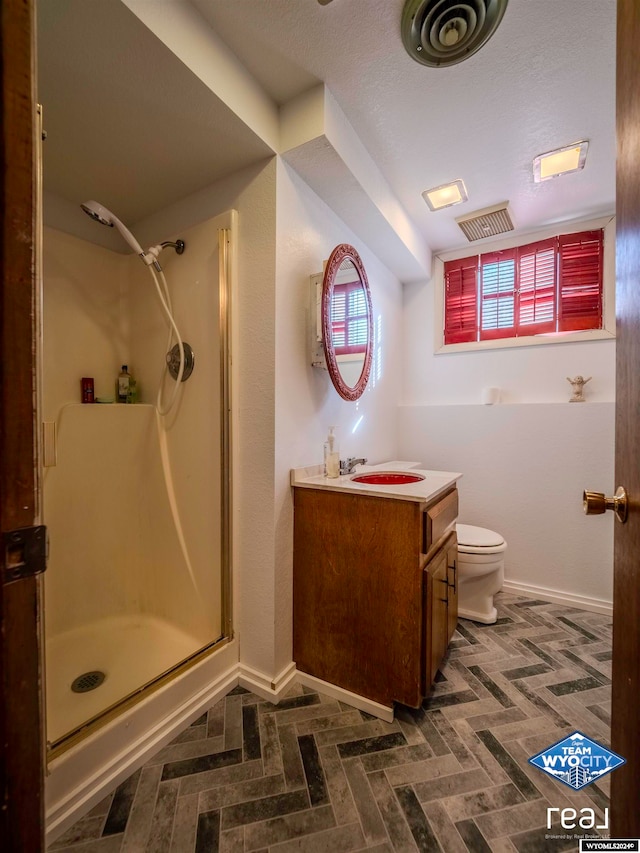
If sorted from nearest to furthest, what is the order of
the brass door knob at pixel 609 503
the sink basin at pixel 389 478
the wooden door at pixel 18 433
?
the wooden door at pixel 18 433
the brass door knob at pixel 609 503
the sink basin at pixel 389 478

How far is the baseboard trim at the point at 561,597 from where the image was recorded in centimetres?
201

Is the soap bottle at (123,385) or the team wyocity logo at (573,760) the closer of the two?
the team wyocity logo at (573,760)

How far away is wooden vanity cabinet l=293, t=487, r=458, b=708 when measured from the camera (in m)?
1.24

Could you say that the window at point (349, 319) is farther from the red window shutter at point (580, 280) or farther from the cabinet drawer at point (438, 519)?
the red window shutter at point (580, 280)

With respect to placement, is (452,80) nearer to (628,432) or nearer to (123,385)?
(628,432)

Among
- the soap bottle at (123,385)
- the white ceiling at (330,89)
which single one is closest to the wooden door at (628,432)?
the white ceiling at (330,89)

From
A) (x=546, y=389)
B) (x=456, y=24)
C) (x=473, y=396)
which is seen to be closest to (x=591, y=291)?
(x=546, y=389)

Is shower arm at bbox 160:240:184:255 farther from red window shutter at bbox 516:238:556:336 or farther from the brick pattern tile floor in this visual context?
red window shutter at bbox 516:238:556:336

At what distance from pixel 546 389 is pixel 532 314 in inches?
20.9

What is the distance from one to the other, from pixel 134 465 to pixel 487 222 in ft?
8.66

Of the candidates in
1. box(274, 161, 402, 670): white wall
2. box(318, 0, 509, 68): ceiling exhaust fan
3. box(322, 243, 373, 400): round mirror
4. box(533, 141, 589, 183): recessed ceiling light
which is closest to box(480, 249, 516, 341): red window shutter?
box(533, 141, 589, 183): recessed ceiling light

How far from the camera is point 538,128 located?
152 centimetres

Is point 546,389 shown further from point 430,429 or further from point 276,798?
point 276,798

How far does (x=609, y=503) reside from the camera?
0.66 m
